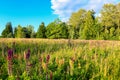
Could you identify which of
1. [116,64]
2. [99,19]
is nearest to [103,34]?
[99,19]

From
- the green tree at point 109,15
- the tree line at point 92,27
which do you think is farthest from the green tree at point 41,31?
the green tree at point 109,15

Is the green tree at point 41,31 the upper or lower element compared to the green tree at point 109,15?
lower

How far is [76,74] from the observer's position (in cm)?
607

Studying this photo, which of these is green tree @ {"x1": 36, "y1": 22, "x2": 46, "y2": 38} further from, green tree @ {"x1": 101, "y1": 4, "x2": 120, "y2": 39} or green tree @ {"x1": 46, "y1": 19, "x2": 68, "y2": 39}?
green tree @ {"x1": 101, "y1": 4, "x2": 120, "y2": 39}

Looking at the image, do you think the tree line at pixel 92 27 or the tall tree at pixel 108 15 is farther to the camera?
the tall tree at pixel 108 15

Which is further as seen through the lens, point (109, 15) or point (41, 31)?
point (41, 31)

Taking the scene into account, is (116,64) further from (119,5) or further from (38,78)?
(119,5)

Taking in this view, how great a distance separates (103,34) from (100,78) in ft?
134

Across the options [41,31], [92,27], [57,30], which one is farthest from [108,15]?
[41,31]

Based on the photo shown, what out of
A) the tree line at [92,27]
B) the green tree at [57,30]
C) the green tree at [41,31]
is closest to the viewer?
the tree line at [92,27]

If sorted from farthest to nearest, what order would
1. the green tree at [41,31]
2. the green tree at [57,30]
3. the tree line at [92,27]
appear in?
1. the green tree at [41,31]
2. the green tree at [57,30]
3. the tree line at [92,27]

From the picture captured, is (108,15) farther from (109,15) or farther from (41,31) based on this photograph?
(41,31)

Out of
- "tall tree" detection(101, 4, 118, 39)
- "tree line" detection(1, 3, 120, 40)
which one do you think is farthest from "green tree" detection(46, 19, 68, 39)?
"tall tree" detection(101, 4, 118, 39)

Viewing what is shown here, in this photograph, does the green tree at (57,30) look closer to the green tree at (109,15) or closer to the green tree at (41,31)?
the green tree at (41,31)
